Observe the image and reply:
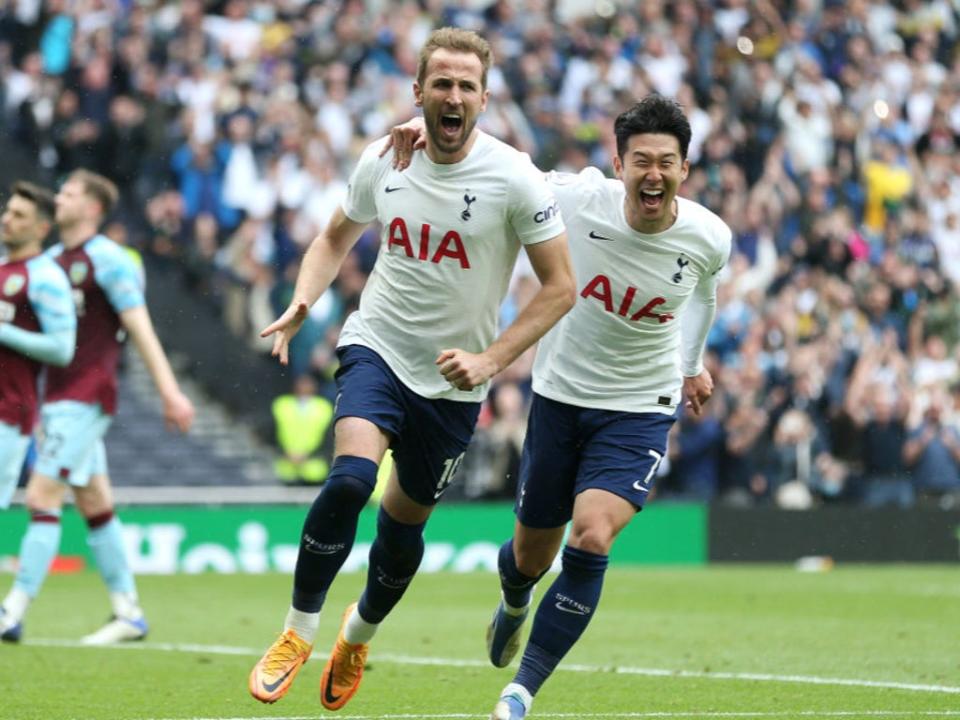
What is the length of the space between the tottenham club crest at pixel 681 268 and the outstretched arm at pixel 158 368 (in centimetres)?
322

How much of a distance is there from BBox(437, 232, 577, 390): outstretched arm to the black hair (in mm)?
677

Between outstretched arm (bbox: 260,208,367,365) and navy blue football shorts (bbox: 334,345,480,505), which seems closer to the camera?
navy blue football shorts (bbox: 334,345,480,505)

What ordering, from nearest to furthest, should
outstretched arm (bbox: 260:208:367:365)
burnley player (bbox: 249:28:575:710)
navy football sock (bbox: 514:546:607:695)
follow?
burnley player (bbox: 249:28:575:710) < navy football sock (bbox: 514:546:607:695) < outstretched arm (bbox: 260:208:367:365)

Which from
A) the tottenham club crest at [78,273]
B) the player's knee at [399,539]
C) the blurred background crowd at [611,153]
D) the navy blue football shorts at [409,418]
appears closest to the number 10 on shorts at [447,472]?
the navy blue football shorts at [409,418]

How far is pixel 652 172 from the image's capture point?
8125 millimetres

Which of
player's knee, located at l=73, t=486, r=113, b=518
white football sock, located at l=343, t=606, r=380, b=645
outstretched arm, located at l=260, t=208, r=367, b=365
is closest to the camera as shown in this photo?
outstretched arm, located at l=260, t=208, r=367, b=365

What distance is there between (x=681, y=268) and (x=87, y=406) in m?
4.60

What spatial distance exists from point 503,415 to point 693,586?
131 inches

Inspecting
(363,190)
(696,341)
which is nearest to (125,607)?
(696,341)

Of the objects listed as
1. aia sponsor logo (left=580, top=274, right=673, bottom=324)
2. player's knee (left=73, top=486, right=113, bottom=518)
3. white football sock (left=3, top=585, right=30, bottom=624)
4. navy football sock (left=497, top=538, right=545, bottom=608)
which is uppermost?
aia sponsor logo (left=580, top=274, right=673, bottom=324)

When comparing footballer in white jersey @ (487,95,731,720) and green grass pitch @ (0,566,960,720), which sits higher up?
footballer in white jersey @ (487,95,731,720)

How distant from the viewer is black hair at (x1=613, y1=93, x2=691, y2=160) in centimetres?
815

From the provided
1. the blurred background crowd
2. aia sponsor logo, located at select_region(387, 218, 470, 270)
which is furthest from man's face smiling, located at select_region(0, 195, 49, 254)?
the blurred background crowd

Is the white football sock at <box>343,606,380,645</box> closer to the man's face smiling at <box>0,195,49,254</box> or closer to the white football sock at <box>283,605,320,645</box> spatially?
the white football sock at <box>283,605,320,645</box>
